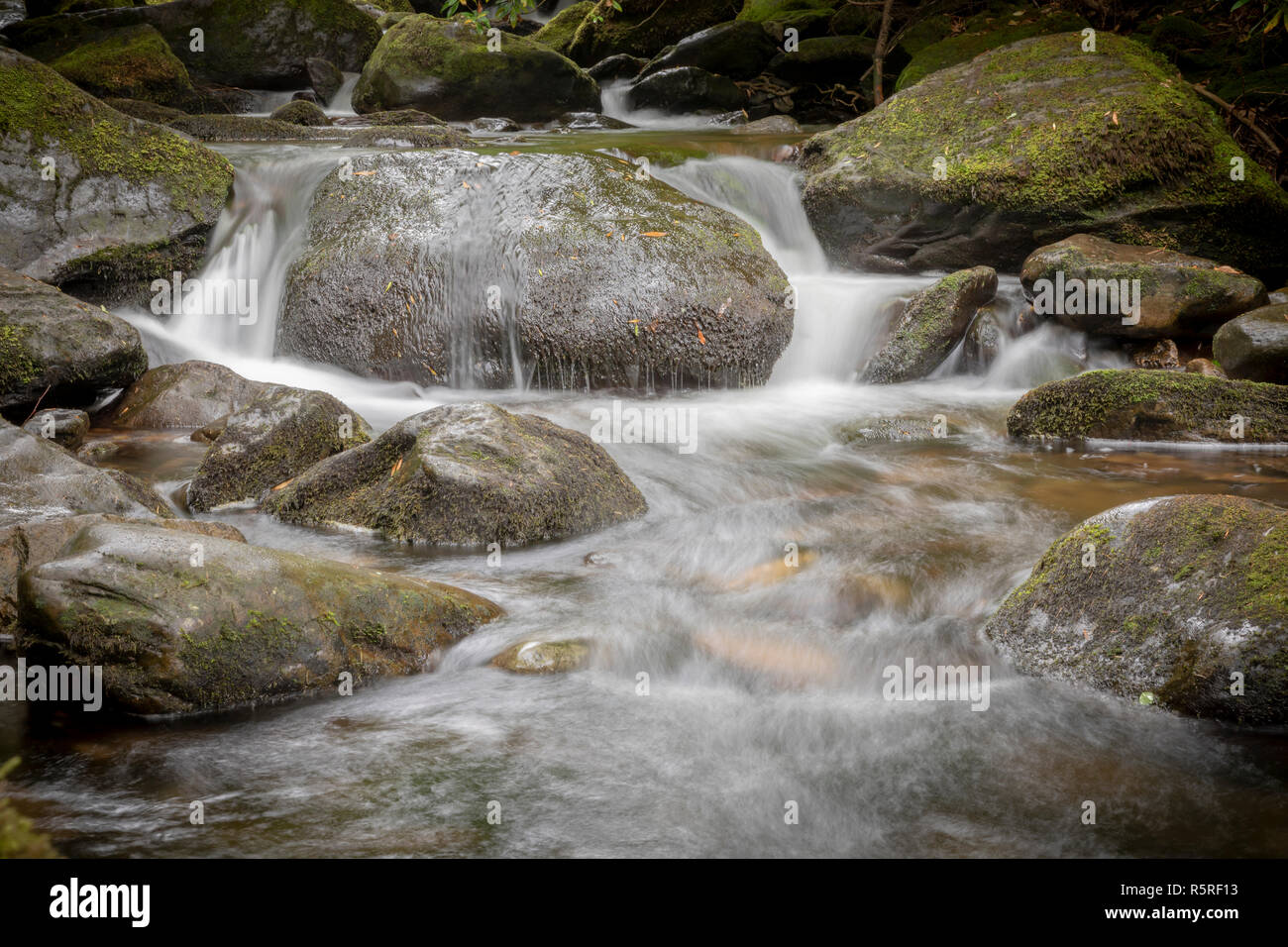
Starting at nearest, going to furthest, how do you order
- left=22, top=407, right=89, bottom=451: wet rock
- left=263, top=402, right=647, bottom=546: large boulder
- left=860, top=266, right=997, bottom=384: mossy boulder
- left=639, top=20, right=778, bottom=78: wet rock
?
left=263, top=402, right=647, bottom=546: large boulder → left=22, top=407, right=89, bottom=451: wet rock → left=860, top=266, right=997, bottom=384: mossy boulder → left=639, top=20, right=778, bottom=78: wet rock

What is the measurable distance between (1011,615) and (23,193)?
854cm

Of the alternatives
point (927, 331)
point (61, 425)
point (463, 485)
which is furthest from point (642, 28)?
point (463, 485)

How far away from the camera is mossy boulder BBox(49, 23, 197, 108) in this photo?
13398 millimetres

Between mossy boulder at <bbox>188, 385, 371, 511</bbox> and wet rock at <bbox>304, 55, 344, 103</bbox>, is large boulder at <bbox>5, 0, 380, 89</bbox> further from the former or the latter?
mossy boulder at <bbox>188, 385, 371, 511</bbox>

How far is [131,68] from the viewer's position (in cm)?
1359

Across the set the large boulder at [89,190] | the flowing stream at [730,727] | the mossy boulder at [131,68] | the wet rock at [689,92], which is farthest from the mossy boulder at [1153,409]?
the mossy boulder at [131,68]

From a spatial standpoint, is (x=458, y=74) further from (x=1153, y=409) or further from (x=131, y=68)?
(x=1153, y=409)

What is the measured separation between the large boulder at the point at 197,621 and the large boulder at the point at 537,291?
4.38 meters

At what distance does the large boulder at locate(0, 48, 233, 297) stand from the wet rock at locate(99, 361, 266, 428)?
171 cm

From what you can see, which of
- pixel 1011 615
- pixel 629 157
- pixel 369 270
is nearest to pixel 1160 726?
pixel 1011 615

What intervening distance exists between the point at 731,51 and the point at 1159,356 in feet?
36.7

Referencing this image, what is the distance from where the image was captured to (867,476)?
6602 mm

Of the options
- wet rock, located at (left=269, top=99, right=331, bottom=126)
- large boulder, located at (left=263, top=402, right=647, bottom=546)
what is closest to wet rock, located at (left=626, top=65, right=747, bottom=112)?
→ wet rock, located at (left=269, top=99, right=331, bottom=126)

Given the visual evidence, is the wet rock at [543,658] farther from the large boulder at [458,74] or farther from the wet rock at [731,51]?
the wet rock at [731,51]
